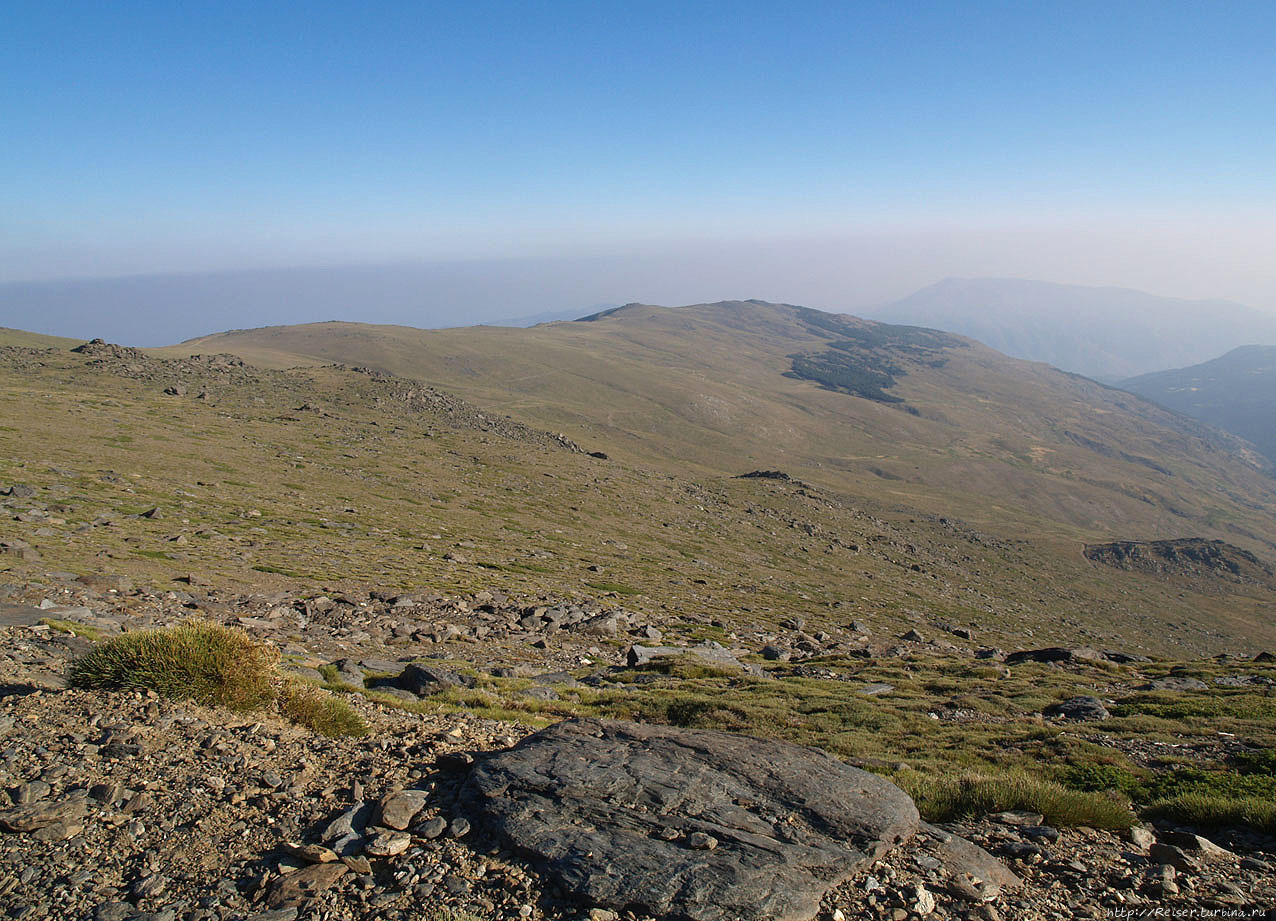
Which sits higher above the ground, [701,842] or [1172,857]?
[701,842]

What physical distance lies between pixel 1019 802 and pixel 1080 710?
36.0 feet

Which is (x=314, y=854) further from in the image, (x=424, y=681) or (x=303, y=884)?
(x=424, y=681)

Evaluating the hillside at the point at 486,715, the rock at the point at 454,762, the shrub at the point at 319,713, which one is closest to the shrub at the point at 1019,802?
the hillside at the point at 486,715

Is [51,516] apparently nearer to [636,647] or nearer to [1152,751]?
[636,647]

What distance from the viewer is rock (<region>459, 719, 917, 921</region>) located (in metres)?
6.45

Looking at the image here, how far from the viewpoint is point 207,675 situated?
977 cm

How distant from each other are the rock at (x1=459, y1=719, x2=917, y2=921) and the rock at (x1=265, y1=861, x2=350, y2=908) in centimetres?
170

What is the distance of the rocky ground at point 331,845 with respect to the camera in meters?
6.24

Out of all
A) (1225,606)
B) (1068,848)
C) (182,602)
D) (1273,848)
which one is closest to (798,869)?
(1068,848)

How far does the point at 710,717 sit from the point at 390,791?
29.7 ft

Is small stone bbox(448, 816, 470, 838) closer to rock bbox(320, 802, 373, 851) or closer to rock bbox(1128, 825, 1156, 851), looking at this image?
rock bbox(320, 802, 373, 851)

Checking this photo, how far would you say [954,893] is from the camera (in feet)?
22.4

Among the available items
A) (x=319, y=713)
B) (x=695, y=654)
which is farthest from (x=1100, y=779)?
(x=695, y=654)

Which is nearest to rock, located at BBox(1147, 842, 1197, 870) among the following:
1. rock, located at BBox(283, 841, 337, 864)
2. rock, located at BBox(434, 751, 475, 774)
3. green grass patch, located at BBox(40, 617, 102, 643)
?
rock, located at BBox(434, 751, 475, 774)
